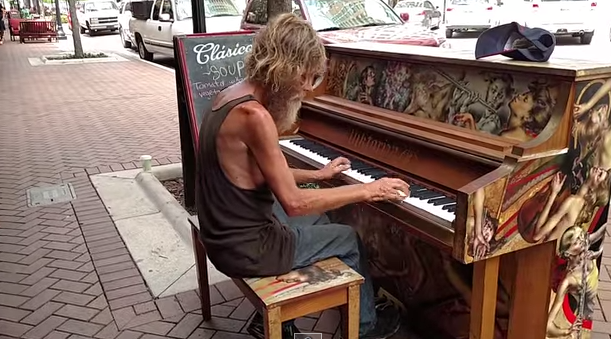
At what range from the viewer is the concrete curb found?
4.08 m

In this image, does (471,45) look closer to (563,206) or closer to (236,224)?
(563,206)

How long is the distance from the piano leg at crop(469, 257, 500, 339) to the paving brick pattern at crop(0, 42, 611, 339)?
3.26 feet

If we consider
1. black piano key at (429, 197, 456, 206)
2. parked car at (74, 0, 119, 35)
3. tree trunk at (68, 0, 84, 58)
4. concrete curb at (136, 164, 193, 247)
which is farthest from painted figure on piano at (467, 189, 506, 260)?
parked car at (74, 0, 119, 35)

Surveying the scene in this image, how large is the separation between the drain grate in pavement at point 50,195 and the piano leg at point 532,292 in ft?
12.9

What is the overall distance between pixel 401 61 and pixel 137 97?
8161 millimetres

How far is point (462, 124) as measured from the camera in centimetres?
232

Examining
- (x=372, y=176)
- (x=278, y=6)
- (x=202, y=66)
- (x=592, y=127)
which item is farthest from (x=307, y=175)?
(x=278, y=6)

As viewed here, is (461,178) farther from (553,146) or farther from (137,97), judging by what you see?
(137,97)

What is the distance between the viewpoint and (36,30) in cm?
2183

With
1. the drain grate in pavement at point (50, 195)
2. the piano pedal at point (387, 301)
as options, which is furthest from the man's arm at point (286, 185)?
the drain grate in pavement at point (50, 195)

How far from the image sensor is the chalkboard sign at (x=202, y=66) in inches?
155

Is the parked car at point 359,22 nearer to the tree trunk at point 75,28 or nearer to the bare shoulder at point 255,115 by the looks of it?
the bare shoulder at point 255,115

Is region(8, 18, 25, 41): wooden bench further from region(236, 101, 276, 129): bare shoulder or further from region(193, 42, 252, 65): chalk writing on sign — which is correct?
region(236, 101, 276, 129): bare shoulder

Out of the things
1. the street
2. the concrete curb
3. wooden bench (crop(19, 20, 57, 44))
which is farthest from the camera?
wooden bench (crop(19, 20, 57, 44))
